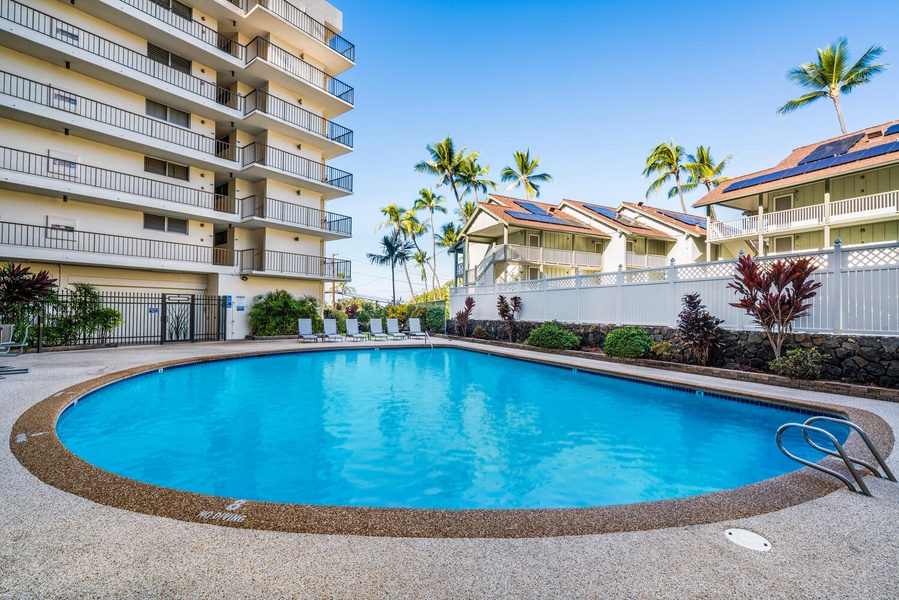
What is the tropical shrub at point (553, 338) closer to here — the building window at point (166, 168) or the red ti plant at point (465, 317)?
the red ti plant at point (465, 317)

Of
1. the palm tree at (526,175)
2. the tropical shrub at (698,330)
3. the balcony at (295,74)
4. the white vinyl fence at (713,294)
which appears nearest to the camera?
the white vinyl fence at (713,294)

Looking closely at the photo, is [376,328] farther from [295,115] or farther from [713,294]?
[713,294]

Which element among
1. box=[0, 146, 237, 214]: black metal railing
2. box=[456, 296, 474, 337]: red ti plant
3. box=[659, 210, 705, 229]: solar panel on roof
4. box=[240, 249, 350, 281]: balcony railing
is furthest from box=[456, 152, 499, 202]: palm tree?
box=[0, 146, 237, 214]: black metal railing

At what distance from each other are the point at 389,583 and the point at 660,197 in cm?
3972

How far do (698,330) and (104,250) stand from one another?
20.1 metres

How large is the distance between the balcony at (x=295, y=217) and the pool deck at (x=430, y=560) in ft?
60.1

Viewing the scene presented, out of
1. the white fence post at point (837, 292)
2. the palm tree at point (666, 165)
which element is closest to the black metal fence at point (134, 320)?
the white fence post at point (837, 292)

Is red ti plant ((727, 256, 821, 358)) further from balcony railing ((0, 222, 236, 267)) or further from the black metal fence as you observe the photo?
balcony railing ((0, 222, 236, 267))

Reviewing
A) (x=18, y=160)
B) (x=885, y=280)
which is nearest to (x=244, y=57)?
(x=18, y=160)

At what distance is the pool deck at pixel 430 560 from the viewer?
6.46ft

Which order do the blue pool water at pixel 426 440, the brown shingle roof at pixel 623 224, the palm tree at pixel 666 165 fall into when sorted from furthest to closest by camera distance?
the palm tree at pixel 666 165
the brown shingle roof at pixel 623 224
the blue pool water at pixel 426 440

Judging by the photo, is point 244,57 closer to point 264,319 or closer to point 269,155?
point 269,155

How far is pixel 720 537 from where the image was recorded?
2498 millimetres

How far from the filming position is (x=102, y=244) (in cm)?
1581
